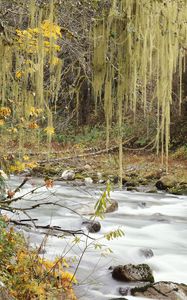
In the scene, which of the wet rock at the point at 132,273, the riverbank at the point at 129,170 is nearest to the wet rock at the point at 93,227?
the wet rock at the point at 132,273

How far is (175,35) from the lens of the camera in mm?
4227

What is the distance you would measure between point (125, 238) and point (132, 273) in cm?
248

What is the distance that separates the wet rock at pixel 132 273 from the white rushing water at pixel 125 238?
0.34ft

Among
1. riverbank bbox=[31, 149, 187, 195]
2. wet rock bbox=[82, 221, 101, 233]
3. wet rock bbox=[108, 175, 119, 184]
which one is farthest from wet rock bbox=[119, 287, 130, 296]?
wet rock bbox=[108, 175, 119, 184]

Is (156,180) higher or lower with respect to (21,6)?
lower

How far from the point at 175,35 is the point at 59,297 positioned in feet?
8.30

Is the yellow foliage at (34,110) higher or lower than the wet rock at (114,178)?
higher

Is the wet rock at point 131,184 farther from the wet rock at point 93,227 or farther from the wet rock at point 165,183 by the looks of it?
the wet rock at point 93,227

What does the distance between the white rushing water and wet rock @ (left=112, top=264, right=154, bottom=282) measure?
0.34ft

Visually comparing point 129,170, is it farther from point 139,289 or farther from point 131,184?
point 139,289

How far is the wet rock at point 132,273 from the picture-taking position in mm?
5699

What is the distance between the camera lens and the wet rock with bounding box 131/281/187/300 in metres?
5.08

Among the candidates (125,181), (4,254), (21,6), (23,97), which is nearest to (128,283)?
(4,254)

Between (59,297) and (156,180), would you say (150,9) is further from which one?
(156,180)
